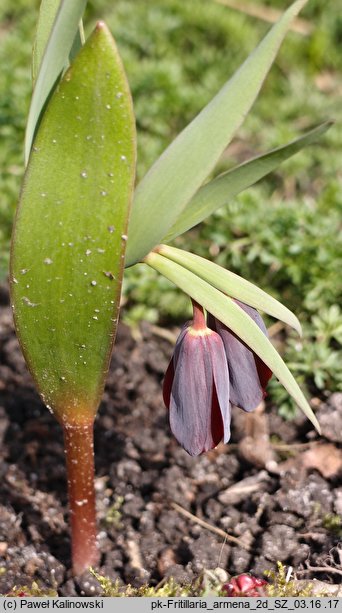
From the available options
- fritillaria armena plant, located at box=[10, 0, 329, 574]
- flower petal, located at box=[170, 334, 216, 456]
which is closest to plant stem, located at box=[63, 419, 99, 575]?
fritillaria armena plant, located at box=[10, 0, 329, 574]

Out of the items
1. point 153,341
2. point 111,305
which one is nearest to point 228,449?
point 153,341

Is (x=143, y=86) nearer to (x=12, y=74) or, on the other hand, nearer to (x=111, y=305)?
(x=12, y=74)

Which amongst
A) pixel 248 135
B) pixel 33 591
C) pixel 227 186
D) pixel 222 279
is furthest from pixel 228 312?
pixel 248 135

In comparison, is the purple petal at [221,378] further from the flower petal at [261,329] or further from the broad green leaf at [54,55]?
the broad green leaf at [54,55]

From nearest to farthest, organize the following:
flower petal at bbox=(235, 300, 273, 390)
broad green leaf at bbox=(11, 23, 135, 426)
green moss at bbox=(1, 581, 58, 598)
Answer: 1. broad green leaf at bbox=(11, 23, 135, 426)
2. flower petal at bbox=(235, 300, 273, 390)
3. green moss at bbox=(1, 581, 58, 598)

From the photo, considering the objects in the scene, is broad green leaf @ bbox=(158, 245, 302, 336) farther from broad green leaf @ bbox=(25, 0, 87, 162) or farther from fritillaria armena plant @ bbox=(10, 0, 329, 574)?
broad green leaf @ bbox=(25, 0, 87, 162)

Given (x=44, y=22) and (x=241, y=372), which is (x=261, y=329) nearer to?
(x=241, y=372)
